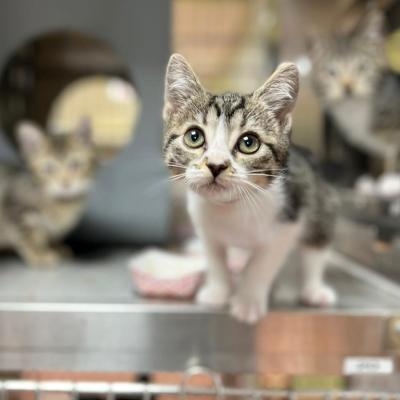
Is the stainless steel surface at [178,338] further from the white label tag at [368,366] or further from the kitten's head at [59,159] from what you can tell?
the kitten's head at [59,159]

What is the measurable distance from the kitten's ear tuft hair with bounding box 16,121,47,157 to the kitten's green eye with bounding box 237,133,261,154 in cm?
77

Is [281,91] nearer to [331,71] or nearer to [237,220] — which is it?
[237,220]

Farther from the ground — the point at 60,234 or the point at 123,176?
the point at 123,176

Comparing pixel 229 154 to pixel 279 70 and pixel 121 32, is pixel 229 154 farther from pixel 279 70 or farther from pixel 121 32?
pixel 121 32

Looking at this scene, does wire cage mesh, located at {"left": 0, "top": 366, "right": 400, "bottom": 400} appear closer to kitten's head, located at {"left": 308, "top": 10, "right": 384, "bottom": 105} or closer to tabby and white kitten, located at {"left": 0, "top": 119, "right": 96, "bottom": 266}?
tabby and white kitten, located at {"left": 0, "top": 119, "right": 96, "bottom": 266}

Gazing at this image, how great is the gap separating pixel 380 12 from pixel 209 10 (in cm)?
48

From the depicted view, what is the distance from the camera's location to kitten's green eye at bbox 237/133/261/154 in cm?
44

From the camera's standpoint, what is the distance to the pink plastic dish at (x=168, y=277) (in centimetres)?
77

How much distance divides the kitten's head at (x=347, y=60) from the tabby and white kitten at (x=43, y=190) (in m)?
0.57

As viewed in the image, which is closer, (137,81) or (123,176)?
(137,81)

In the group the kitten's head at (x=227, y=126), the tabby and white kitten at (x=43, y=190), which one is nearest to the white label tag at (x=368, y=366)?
the kitten's head at (x=227, y=126)

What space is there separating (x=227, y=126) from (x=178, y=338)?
0.42 m

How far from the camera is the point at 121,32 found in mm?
1002

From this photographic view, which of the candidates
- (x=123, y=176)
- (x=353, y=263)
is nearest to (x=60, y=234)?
(x=123, y=176)
